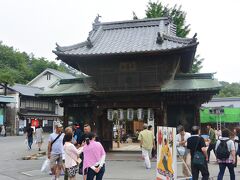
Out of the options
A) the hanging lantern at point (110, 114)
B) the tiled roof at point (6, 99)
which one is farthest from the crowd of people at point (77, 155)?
the tiled roof at point (6, 99)

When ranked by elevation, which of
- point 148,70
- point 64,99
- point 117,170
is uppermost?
point 148,70

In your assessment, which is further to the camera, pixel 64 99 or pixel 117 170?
pixel 64 99

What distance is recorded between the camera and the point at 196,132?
31.0 ft

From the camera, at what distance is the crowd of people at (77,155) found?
8.46 m

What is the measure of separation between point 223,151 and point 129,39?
12956mm

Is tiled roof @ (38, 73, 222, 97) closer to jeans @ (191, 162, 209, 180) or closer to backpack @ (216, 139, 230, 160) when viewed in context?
backpack @ (216, 139, 230, 160)

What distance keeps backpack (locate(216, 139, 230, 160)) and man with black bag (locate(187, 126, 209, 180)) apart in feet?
1.96

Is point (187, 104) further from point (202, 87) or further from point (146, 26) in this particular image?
point (146, 26)

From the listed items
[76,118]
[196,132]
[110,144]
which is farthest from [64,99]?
[196,132]

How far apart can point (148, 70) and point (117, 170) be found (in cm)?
657

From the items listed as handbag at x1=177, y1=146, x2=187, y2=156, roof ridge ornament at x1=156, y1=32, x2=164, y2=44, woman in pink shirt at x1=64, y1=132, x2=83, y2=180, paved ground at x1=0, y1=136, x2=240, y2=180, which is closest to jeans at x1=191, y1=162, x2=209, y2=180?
handbag at x1=177, y1=146, x2=187, y2=156

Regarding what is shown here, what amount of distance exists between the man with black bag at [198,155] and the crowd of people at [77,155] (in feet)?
8.34

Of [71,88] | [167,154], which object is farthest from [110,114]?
[167,154]

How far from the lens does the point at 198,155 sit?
920 cm
